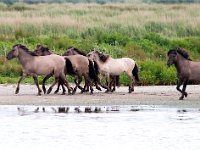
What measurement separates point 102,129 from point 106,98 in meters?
5.24

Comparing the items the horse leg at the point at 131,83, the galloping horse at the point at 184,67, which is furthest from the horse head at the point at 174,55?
the horse leg at the point at 131,83

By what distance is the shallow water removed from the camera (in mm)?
15961

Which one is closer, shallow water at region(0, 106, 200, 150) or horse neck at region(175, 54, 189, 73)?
shallow water at region(0, 106, 200, 150)

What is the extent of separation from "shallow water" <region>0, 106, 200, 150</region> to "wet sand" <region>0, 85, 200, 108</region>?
881mm

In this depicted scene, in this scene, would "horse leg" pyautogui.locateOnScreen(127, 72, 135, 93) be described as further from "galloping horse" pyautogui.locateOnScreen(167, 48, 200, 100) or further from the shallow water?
the shallow water

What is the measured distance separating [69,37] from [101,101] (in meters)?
11.7

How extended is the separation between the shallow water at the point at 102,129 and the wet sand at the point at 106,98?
881 millimetres

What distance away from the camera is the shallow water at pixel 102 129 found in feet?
52.4

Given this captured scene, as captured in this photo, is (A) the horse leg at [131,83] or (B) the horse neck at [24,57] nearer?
(B) the horse neck at [24,57]

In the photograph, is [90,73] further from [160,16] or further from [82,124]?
[160,16]

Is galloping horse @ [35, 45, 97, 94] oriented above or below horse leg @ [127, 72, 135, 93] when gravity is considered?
above

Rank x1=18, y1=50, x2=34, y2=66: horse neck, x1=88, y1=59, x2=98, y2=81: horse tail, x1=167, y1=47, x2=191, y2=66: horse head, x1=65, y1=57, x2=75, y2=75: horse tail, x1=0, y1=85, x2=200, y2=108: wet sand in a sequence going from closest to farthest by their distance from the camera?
x1=0, y1=85, x2=200, y2=108: wet sand < x1=167, y1=47, x2=191, y2=66: horse head < x1=18, y1=50, x2=34, y2=66: horse neck < x1=65, y1=57, x2=75, y2=75: horse tail < x1=88, y1=59, x2=98, y2=81: horse tail

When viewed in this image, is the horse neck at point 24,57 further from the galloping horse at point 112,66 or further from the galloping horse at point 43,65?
the galloping horse at point 112,66

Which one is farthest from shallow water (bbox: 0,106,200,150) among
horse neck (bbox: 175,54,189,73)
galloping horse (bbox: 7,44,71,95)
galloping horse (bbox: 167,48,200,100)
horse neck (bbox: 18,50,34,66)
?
horse neck (bbox: 18,50,34,66)
